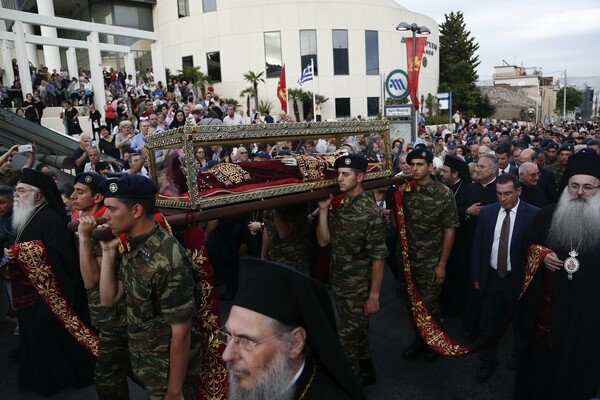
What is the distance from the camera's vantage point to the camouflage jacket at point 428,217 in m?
4.59

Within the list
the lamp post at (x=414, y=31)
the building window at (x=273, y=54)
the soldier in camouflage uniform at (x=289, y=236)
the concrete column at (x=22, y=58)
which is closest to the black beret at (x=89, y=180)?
the soldier in camouflage uniform at (x=289, y=236)

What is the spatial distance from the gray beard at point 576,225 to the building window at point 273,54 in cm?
3237

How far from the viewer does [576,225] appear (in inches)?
135

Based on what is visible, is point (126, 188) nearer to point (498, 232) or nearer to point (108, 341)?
point (108, 341)

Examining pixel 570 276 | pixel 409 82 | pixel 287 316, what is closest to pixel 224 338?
pixel 287 316

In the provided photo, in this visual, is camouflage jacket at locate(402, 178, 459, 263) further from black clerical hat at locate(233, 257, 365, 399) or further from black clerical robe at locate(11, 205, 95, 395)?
black clerical robe at locate(11, 205, 95, 395)

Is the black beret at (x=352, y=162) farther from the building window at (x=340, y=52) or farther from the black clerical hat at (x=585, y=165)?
the building window at (x=340, y=52)

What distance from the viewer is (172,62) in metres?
37.2

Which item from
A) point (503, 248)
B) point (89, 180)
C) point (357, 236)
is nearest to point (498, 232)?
point (503, 248)

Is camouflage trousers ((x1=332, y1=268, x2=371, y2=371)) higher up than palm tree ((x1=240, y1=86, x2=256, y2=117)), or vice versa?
palm tree ((x1=240, y1=86, x2=256, y2=117))

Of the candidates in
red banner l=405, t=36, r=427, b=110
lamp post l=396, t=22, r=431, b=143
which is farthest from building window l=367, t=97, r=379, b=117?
lamp post l=396, t=22, r=431, b=143

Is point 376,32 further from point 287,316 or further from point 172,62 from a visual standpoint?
point 287,316

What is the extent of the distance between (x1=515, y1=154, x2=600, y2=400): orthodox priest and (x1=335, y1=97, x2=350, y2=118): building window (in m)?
33.4

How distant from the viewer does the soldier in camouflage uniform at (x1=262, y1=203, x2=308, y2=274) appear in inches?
176
